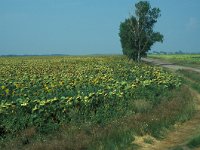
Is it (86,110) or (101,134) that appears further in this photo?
(86,110)

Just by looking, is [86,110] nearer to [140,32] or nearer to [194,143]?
[194,143]

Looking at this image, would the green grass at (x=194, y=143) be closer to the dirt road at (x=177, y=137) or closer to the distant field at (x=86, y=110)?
the dirt road at (x=177, y=137)

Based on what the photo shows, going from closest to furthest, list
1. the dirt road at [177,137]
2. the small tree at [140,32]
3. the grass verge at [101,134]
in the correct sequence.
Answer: the grass verge at [101,134] → the dirt road at [177,137] → the small tree at [140,32]

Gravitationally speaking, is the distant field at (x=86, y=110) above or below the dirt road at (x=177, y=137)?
above

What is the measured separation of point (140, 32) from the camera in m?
60.6

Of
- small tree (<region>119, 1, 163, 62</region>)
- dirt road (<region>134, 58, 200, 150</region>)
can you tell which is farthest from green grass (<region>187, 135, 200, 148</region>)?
small tree (<region>119, 1, 163, 62</region>)

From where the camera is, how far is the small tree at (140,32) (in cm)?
5981

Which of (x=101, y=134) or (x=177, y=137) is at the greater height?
(x=101, y=134)

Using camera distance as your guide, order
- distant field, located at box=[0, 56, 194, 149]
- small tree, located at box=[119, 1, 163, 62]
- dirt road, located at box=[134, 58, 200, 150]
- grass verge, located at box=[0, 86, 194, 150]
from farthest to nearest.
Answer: small tree, located at box=[119, 1, 163, 62] < distant field, located at box=[0, 56, 194, 149] < dirt road, located at box=[134, 58, 200, 150] < grass verge, located at box=[0, 86, 194, 150]

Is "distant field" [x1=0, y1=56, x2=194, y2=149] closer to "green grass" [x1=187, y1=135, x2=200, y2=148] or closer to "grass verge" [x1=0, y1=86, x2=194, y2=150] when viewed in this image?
"grass verge" [x1=0, y1=86, x2=194, y2=150]

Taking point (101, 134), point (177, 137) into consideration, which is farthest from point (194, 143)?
point (101, 134)

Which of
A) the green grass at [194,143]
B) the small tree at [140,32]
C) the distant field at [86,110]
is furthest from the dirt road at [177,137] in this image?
the small tree at [140,32]

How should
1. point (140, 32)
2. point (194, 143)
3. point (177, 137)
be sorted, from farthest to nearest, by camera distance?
1. point (140, 32)
2. point (177, 137)
3. point (194, 143)

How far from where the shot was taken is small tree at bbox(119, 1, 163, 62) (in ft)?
196
